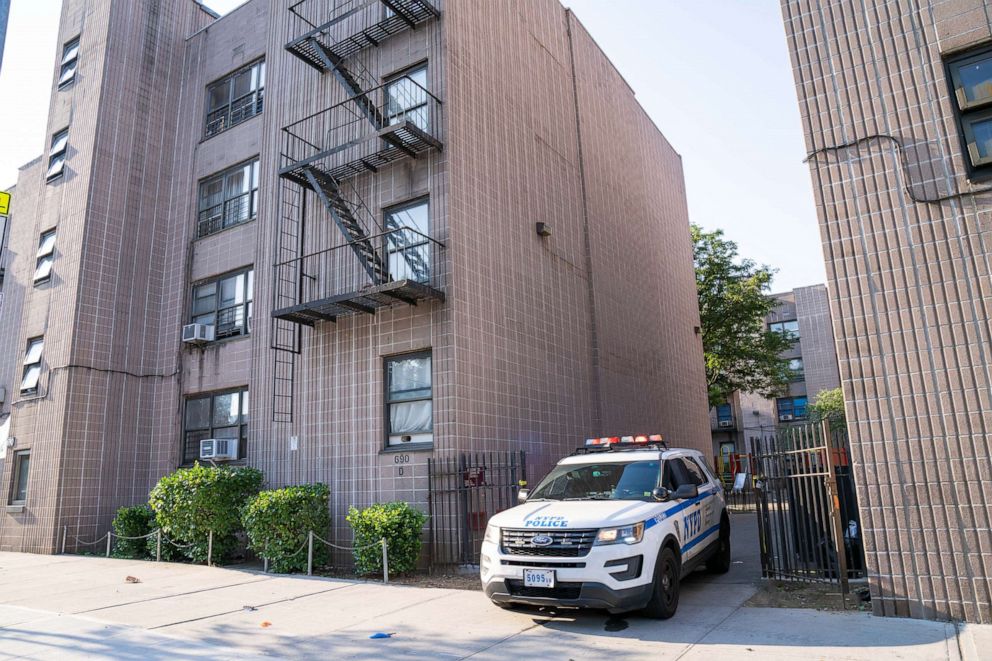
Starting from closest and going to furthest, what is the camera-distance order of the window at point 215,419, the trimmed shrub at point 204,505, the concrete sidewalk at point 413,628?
the concrete sidewalk at point 413,628 < the trimmed shrub at point 204,505 < the window at point 215,419

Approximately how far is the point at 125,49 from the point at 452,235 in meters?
13.1

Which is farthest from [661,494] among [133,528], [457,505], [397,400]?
[133,528]

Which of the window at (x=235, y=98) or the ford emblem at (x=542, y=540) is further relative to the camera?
the window at (x=235, y=98)

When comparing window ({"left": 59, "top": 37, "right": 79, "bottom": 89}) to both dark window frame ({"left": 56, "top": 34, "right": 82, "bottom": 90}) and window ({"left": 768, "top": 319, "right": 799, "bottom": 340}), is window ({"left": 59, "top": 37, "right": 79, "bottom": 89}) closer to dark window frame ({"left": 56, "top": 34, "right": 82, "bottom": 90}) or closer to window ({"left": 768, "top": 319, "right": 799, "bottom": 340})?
dark window frame ({"left": 56, "top": 34, "right": 82, "bottom": 90})

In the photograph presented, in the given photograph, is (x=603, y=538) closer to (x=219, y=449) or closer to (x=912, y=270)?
(x=912, y=270)

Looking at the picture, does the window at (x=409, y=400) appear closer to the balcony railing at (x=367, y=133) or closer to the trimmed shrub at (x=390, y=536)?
the trimmed shrub at (x=390, y=536)

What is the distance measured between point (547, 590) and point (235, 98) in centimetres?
1621

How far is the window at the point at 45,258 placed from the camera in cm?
1802

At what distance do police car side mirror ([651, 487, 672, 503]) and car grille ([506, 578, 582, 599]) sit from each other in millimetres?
1506

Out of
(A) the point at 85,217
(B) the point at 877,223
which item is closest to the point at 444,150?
(B) the point at 877,223

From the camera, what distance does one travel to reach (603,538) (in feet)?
22.8

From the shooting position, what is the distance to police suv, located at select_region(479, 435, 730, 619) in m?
6.86

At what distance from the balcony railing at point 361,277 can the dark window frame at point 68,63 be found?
35.8 feet

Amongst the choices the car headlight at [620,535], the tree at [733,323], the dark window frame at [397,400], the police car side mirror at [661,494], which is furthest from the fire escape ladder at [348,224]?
the tree at [733,323]
